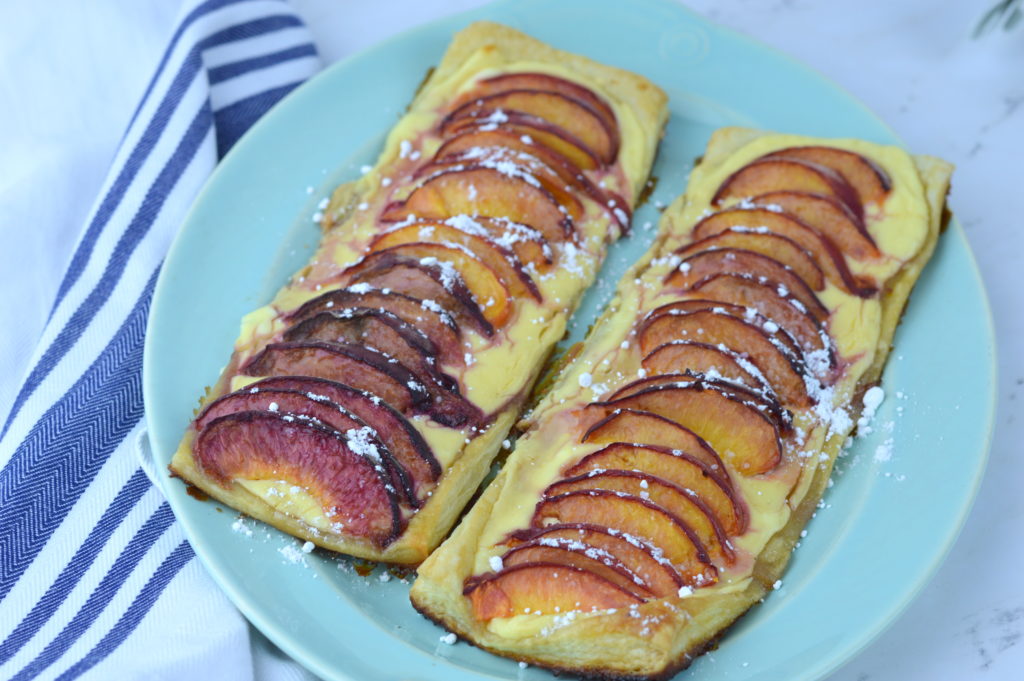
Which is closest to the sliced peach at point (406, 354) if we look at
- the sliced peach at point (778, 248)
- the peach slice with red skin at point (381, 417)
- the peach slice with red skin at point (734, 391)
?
the peach slice with red skin at point (381, 417)

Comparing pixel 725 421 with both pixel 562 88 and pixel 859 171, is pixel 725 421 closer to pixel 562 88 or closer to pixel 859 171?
pixel 859 171

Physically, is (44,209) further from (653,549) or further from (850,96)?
(850,96)

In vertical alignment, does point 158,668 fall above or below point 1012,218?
below

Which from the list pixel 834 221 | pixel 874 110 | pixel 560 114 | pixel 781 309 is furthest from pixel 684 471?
pixel 874 110

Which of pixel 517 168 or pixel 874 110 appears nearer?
pixel 517 168

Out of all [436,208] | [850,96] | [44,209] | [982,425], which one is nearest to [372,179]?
[436,208]
